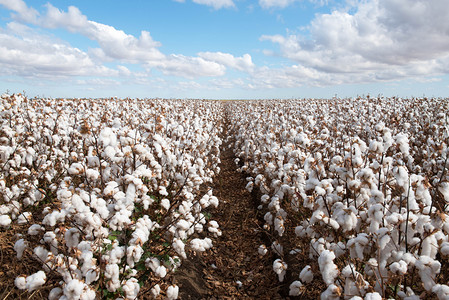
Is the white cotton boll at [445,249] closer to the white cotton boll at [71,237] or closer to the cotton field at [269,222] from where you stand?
the cotton field at [269,222]

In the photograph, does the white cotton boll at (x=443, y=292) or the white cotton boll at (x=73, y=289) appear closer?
the white cotton boll at (x=443, y=292)

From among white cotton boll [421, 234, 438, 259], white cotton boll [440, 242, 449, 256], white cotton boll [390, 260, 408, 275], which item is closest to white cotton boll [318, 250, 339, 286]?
white cotton boll [390, 260, 408, 275]

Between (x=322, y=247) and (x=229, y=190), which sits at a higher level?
(x=322, y=247)

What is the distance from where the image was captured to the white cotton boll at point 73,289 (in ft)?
7.49

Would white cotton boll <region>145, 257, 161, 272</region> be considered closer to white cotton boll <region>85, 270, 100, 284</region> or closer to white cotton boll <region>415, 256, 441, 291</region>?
white cotton boll <region>85, 270, 100, 284</region>

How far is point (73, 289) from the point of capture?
229 centimetres

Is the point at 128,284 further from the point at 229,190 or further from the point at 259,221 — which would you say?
the point at 229,190

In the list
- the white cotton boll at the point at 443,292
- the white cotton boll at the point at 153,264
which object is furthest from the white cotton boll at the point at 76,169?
the white cotton boll at the point at 443,292

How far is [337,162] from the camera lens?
13.1ft

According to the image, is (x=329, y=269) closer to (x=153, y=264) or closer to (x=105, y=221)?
(x=153, y=264)

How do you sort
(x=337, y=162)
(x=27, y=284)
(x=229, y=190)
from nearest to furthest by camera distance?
(x=27, y=284)
(x=337, y=162)
(x=229, y=190)

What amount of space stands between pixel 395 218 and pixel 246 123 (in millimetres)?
13614

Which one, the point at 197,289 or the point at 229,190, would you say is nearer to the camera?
the point at 197,289

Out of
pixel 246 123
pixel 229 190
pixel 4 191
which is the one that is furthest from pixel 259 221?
pixel 246 123
